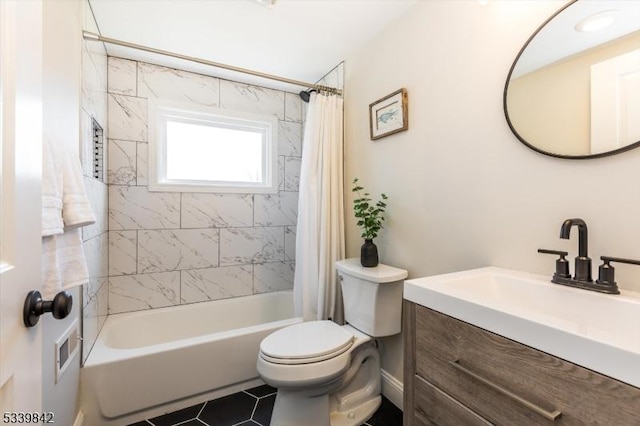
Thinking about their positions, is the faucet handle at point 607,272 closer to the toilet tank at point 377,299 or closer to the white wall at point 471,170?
the white wall at point 471,170

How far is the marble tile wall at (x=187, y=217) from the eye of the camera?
213cm

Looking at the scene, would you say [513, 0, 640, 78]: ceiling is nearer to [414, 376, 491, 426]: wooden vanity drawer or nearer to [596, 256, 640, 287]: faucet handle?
[596, 256, 640, 287]: faucet handle

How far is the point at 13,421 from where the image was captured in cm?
53

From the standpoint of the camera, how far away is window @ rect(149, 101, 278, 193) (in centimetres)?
227

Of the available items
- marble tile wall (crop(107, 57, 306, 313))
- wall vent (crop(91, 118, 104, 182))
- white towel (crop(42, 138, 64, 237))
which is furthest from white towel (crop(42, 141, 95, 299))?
marble tile wall (crop(107, 57, 306, 313))

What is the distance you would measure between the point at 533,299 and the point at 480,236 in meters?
0.36

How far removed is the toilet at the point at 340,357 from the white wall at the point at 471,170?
21 centimetres

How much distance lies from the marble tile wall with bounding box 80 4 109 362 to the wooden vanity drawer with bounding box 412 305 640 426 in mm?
1649

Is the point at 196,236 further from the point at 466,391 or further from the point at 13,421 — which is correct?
the point at 466,391

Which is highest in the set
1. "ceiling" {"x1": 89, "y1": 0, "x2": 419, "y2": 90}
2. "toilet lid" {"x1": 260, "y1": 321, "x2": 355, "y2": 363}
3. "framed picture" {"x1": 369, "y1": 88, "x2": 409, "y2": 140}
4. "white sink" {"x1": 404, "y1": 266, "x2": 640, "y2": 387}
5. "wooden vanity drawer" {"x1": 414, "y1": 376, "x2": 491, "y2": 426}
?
"ceiling" {"x1": 89, "y1": 0, "x2": 419, "y2": 90}

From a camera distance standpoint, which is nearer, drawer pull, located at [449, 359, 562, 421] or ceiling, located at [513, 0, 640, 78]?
drawer pull, located at [449, 359, 562, 421]

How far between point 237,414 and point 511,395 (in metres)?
1.49

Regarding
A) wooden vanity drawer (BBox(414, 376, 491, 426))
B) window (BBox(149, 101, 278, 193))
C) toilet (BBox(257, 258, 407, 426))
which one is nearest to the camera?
wooden vanity drawer (BBox(414, 376, 491, 426))

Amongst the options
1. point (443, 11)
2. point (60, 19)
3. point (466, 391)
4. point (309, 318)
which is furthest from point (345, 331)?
point (60, 19)
